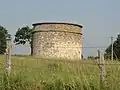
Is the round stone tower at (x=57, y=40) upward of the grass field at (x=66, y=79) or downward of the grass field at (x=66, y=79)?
upward

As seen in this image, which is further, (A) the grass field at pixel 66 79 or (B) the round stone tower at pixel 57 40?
(B) the round stone tower at pixel 57 40

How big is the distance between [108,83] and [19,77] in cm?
288

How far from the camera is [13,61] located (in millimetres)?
11055

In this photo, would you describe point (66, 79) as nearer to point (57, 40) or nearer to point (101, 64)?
point (101, 64)

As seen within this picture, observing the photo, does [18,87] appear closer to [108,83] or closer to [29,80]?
[29,80]

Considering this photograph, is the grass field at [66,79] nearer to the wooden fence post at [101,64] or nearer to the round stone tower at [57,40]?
the wooden fence post at [101,64]

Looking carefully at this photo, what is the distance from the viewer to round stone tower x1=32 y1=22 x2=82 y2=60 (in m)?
37.7

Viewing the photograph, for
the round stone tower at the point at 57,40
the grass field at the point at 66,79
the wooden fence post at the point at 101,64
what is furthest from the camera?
the round stone tower at the point at 57,40

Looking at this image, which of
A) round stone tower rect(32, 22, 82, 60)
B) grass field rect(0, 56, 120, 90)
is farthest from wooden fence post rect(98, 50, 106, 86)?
round stone tower rect(32, 22, 82, 60)

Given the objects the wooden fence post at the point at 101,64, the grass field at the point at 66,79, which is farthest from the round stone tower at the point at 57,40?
the wooden fence post at the point at 101,64

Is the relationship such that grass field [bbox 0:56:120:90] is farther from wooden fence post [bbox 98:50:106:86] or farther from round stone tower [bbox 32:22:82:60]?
round stone tower [bbox 32:22:82:60]

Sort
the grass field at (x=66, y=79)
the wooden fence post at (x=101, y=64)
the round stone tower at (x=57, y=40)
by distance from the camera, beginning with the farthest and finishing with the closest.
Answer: the round stone tower at (x=57, y=40), the wooden fence post at (x=101, y=64), the grass field at (x=66, y=79)

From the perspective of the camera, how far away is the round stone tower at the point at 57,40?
37.7 meters

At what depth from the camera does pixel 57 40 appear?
3834 cm
